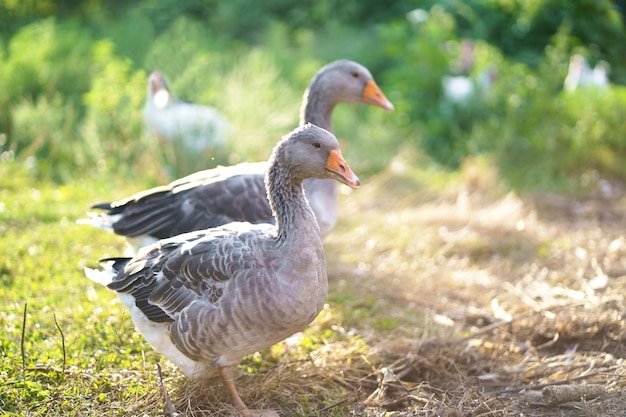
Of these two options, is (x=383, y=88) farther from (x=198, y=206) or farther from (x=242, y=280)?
(x=242, y=280)

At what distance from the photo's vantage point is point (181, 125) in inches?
305

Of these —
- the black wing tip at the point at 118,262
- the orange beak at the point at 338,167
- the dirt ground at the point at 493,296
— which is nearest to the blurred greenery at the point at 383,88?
the dirt ground at the point at 493,296

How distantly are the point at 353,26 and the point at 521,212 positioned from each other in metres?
6.49

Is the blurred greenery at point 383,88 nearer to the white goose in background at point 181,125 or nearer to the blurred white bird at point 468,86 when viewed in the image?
the blurred white bird at point 468,86

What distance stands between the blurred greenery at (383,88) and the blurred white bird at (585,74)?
0.48 feet

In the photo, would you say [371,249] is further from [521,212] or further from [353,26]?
[353,26]

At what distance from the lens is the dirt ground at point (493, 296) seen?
4.25m

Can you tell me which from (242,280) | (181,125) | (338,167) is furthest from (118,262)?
(181,125)

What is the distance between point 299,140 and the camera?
12.9 ft

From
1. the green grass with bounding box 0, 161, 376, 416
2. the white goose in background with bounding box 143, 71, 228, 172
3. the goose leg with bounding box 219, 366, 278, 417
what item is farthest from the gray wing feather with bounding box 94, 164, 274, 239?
the white goose in background with bounding box 143, 71, 228, 172

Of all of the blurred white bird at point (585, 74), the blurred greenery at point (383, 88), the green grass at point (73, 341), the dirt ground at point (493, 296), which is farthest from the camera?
the blurred white bird at point (585, 74)

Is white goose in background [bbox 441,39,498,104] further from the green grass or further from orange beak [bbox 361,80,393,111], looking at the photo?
the green grass

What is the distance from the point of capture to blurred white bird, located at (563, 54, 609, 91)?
10.0m

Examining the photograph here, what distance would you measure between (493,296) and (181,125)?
3697mm
